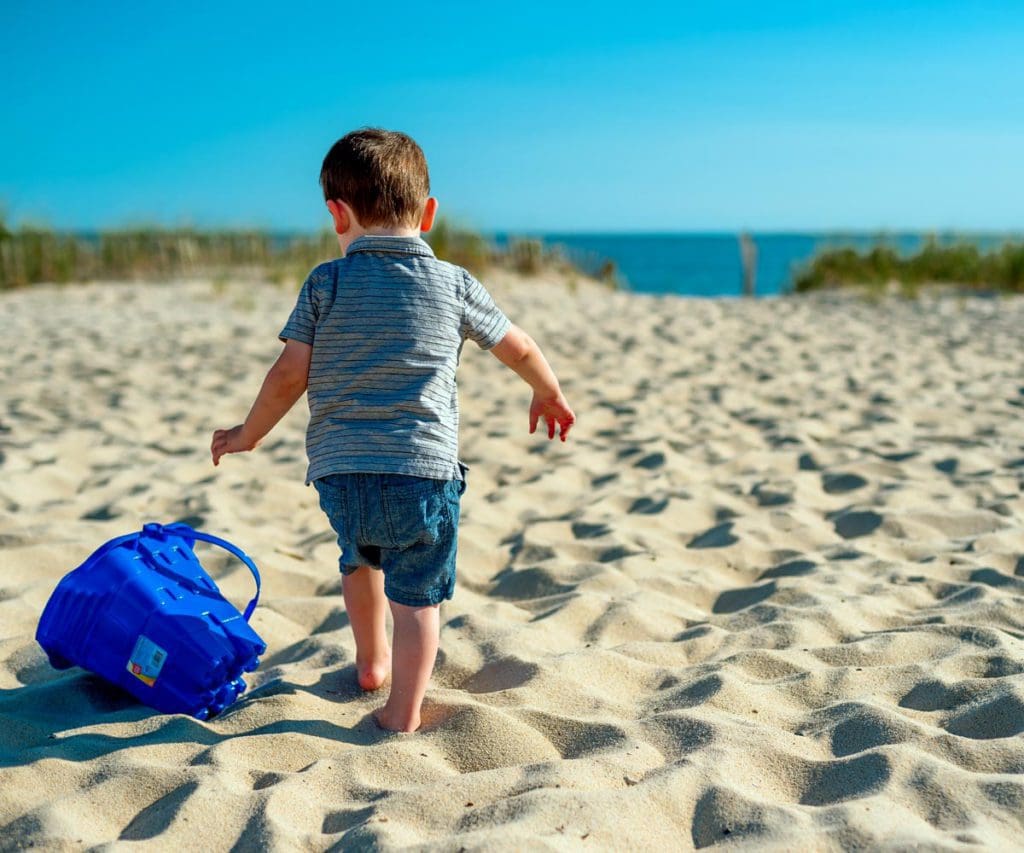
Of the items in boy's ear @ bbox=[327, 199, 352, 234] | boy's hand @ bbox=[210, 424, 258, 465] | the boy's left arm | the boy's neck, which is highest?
boy's ear @ bbox=[327, 199, 352, 234]

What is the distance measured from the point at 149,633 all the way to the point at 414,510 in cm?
63

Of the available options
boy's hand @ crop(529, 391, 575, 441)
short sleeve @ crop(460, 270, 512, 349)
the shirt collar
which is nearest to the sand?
boy's hand @ crop(529, 391, 575, 441)

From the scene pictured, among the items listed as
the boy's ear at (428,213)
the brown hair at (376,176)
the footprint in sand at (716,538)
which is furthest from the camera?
the footprint in sand at (716,538)

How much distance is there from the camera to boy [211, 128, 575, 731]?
198 cm

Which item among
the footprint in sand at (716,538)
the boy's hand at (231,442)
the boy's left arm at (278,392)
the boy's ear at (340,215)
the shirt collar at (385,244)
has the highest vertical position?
the boy's ear at (340,215)

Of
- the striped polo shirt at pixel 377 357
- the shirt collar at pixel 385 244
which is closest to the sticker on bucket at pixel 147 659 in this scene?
the striped polo shirt at pixel 377 357

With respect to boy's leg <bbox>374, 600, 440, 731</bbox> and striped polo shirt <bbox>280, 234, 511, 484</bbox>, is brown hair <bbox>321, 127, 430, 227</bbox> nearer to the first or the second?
striped polo shirt <bbox>280, 234, 511, 484</bbox>

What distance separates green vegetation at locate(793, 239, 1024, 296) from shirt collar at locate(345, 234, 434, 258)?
1083 centimetres

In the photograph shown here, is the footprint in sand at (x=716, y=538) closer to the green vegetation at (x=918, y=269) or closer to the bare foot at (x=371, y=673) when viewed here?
the bare foot at (x=371, y=673)

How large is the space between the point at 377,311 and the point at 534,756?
0.90 metres

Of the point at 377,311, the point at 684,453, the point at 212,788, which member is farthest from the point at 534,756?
the point at 684,453

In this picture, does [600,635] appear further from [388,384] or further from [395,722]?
[388,384]

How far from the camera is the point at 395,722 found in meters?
2.07

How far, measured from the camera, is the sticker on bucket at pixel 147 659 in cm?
210
